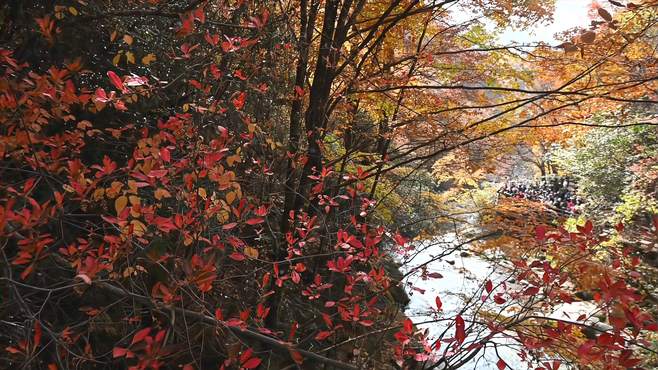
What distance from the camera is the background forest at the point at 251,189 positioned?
1774 mm

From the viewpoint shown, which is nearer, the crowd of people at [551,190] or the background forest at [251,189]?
the background forest at [251,189]

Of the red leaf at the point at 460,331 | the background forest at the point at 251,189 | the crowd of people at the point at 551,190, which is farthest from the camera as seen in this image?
the crowd of people at the point at 551,190

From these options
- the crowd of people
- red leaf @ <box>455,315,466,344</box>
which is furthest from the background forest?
the crowd of people

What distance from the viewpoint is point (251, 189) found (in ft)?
10.7

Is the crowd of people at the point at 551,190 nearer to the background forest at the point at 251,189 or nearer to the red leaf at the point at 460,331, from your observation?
the background forest at the point at 251,189

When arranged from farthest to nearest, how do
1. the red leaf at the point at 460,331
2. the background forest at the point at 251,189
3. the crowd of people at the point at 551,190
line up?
the crowd of people at the point at 551,190 → the background forest at the point at 251,189 → the red leaf at the point at 460,331

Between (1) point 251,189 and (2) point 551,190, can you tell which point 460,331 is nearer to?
(1) point 251,189

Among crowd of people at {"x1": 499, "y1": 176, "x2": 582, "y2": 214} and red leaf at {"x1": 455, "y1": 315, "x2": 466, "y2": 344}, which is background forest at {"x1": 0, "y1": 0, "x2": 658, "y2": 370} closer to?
red leaf at {"x1": 455, "y1": 315, "x2": 466, "y2": 344}

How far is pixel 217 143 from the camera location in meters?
1.95

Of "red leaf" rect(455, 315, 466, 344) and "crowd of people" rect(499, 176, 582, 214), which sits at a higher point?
"crowd of people" rect(499, 176, 582, 214)

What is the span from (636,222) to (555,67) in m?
7.30

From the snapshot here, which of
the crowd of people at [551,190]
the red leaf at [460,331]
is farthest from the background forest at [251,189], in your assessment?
the crowd of people at [551,190]

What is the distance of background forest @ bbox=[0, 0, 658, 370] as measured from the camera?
5.82 ft

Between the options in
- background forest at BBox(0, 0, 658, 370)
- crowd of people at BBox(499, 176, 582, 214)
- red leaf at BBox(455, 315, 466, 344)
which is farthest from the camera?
crowd of people at BBox(499, 176, 582, 214)
